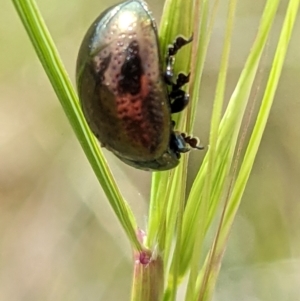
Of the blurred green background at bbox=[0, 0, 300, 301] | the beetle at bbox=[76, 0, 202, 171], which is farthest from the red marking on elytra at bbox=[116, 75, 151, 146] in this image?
the blurred green background at bbox=[0, 0, 300, 301]

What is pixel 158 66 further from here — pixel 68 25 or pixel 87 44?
pixel 68 25

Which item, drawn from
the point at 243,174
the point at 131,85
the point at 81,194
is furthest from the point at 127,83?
the point at 81,194

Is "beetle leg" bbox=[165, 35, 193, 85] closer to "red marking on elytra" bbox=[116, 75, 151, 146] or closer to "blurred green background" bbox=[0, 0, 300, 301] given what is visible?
"red marking on elytra" bbox=[116, 75, 151, 146]

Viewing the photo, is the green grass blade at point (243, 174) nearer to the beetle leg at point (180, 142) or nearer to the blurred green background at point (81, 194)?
the beetle leg at point (180, 142)

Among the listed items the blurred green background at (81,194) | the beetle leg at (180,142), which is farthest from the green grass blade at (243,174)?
the blurred green background at (81,194)

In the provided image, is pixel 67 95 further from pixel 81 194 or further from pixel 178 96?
pixel 81 194
